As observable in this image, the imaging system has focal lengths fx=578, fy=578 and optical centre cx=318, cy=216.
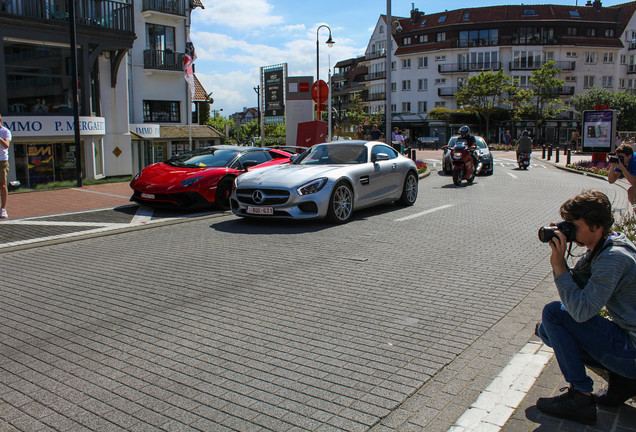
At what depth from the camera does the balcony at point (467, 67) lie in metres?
79.6

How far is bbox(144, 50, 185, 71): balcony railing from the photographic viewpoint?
30.8 meters

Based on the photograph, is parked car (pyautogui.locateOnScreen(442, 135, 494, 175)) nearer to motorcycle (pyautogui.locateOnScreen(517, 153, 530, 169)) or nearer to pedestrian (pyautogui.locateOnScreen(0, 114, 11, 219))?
motorcycle (pyautogui.locateOnScreen(517, 153, 530, 169))

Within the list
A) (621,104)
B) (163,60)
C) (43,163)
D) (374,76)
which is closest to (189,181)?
(43,163)

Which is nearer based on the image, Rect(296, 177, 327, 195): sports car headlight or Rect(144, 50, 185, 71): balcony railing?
Rect(296, 177, 327, 195): sports car headlight

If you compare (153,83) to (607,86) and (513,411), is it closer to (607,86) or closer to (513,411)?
(513,411)

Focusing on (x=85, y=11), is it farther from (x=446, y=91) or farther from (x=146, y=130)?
(x=446, y=91)

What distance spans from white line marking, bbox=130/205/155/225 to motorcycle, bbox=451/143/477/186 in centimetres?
937


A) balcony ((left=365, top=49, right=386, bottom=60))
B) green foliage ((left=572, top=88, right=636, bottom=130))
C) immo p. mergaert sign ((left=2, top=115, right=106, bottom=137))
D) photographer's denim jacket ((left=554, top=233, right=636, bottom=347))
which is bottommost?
photographer's denim jacket ((left=554, top=233, right=636, bottom=347))

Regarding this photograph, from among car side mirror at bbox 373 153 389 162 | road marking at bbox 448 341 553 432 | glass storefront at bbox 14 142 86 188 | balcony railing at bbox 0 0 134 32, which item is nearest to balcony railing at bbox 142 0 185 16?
balcony railing at bbox 0 0 134 32

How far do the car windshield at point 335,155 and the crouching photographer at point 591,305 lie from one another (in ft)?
26.6

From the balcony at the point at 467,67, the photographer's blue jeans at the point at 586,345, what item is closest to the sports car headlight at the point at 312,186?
the photographer's blue jeans at the point at 586,345

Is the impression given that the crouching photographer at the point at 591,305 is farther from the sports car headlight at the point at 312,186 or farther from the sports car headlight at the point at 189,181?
the sports car headlight at the point at 189,181

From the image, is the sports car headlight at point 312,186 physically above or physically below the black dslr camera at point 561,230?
below

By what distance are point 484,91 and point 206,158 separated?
63.9 m
